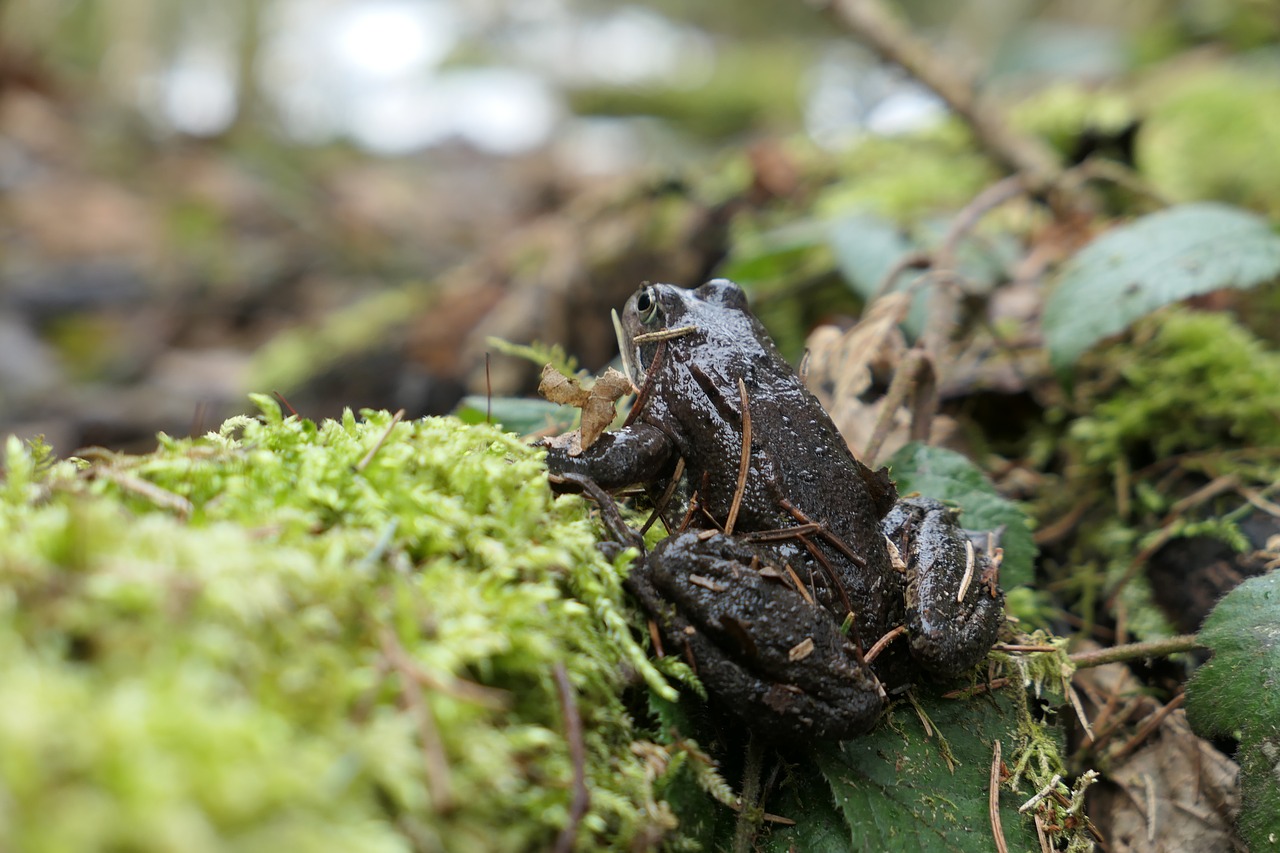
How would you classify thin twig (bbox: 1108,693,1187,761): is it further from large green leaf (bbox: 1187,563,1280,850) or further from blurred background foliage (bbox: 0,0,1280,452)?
blurred background foliage (bbox: 0,0,1280,452)

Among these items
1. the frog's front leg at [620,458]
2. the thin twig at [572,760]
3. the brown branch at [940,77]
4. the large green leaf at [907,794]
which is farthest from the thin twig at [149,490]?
the brown branch at [940,77]

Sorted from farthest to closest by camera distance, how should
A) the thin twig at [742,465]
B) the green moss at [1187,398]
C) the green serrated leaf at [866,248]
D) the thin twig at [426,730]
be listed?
the green serrated leaf at [866,248], the green moss at [1187,398], the thin twig at [742,465], the thin twig at [426,730]

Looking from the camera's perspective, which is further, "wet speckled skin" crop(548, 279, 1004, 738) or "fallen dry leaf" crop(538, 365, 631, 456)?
"fallen dry leaf" crop(538, 365, 631, 456)

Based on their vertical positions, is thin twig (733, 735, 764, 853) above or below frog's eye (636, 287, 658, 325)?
below

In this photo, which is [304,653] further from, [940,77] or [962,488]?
[940,77]

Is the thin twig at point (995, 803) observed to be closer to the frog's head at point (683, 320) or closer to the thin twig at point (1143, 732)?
the thin twig at point (1143, 732)

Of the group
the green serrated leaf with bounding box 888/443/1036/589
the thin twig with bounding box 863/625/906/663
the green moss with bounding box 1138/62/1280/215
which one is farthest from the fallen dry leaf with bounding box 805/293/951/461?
the green moss with bounding box 1138/62/1280/215

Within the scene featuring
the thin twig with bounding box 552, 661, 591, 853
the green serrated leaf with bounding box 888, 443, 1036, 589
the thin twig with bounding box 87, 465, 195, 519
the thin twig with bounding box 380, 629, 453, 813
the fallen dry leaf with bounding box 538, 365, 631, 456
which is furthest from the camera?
the green serrated leaf with bounding box 888, 443, 1036, 589
